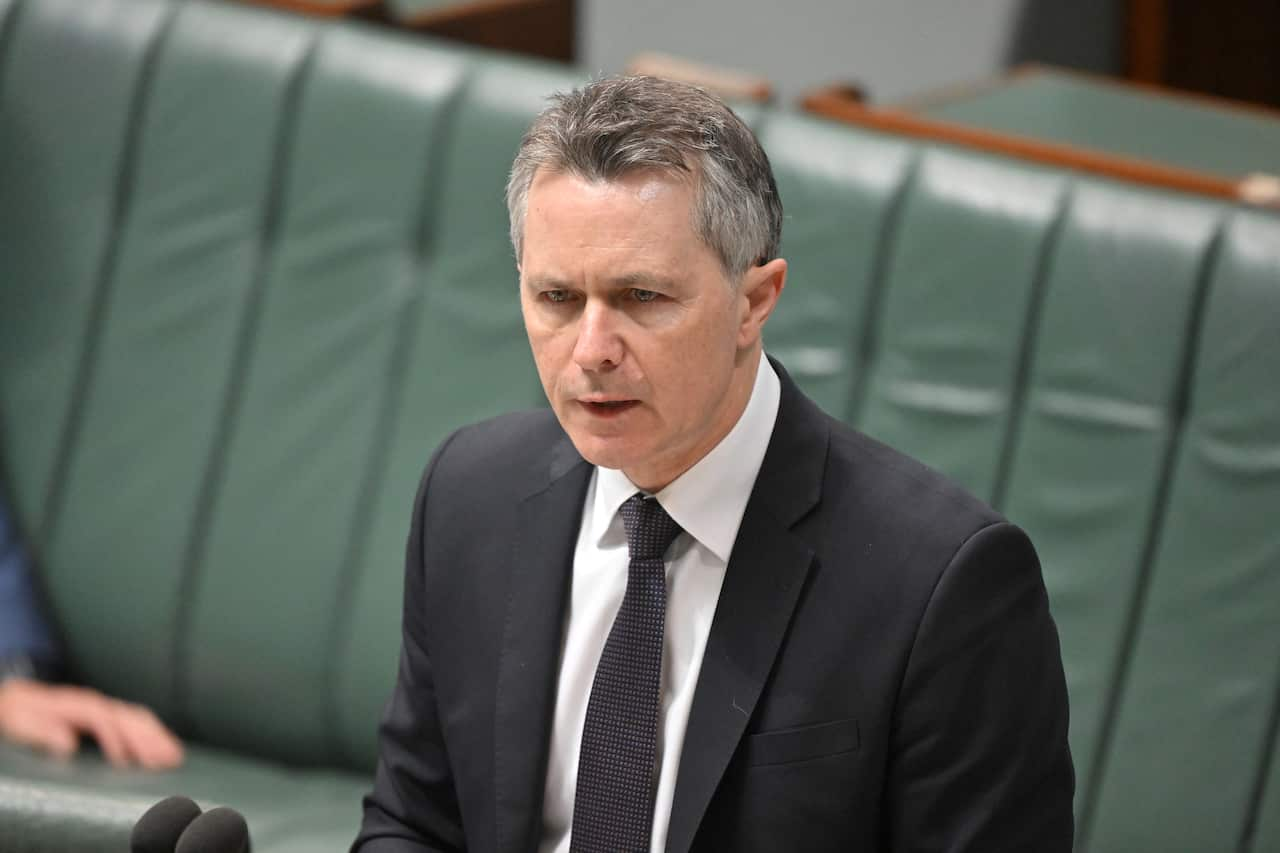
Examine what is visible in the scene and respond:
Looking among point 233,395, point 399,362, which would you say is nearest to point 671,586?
point 399,362

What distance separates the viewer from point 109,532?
2.40 meters

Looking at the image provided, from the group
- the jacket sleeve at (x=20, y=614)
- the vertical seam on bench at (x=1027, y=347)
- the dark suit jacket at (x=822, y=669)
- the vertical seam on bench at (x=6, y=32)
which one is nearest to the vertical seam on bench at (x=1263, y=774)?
the vertical seam on bench at (x=1027, y=347)

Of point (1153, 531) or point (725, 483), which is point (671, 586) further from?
point (1153, 531)

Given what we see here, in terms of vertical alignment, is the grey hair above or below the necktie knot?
above

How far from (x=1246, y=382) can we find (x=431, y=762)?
3.56ft

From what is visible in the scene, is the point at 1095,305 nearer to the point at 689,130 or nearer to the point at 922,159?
the point at 922,159

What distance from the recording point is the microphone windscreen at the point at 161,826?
118 cm

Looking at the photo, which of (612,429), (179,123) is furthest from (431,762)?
(179,123)

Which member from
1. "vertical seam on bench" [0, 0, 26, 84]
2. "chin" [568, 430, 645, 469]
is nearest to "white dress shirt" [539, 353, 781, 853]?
"chin" [568, 430, 645, 469]

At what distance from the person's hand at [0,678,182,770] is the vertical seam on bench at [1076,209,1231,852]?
1.19 m

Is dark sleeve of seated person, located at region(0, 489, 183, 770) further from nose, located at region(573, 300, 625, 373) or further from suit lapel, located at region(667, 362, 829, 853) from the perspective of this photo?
nose, located at region(573, 300, 625, 373)

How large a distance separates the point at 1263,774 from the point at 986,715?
2.91 ft

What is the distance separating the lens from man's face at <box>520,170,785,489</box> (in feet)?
3.94

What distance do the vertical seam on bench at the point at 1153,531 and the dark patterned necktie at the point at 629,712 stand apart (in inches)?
34.9
